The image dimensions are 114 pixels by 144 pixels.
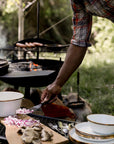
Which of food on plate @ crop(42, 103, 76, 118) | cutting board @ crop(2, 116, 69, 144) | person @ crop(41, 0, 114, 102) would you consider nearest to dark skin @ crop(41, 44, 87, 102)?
person @ crop(41, 0, 114, 102)

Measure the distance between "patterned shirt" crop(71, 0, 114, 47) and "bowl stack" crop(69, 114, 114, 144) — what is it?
2.17ft

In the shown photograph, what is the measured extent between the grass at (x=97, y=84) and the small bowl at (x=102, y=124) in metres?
2.21

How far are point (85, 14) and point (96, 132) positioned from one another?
89 centimetres

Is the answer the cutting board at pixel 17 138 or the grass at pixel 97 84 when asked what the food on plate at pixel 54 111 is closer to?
the grass at pixel 97 84

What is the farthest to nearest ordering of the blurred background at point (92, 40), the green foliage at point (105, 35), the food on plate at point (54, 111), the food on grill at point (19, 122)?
the green foliage at point (105, 35) < the blurred background at point (92, 40) < the food on plate at point (54, 111) < the food on grill at point (19, 122)

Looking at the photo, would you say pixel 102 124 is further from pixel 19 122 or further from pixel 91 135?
pixel 19 122

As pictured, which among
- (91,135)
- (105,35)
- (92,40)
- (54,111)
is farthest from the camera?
(92,40)

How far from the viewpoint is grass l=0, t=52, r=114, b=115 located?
12.6 ft

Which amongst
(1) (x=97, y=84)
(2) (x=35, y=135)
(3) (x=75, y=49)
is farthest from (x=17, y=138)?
(1) (x=97, y=84)

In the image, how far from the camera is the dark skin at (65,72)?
1721mm

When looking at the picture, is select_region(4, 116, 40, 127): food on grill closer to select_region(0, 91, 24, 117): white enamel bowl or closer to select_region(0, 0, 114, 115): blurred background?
select_region(0, 91, 24, 117): white enamel bowl

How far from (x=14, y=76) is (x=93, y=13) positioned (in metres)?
1.40

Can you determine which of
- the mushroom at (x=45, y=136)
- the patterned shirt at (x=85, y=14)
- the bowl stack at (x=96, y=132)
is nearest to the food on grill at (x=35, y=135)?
the mushroom at (x=45, y=136)

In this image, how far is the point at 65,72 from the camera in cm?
174
